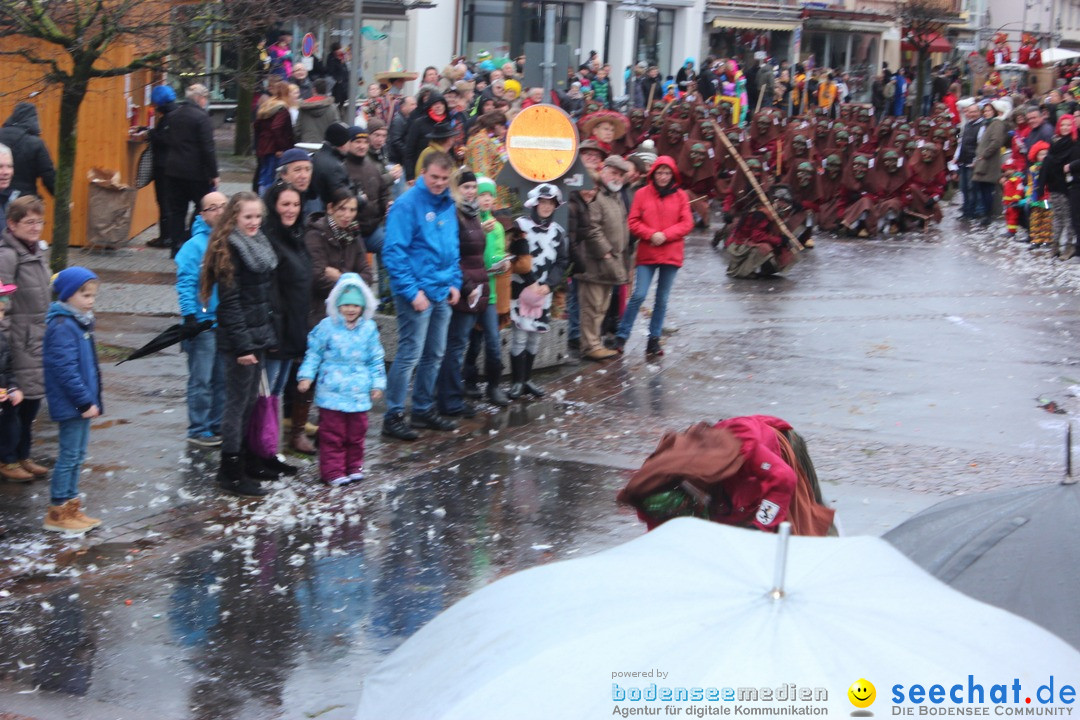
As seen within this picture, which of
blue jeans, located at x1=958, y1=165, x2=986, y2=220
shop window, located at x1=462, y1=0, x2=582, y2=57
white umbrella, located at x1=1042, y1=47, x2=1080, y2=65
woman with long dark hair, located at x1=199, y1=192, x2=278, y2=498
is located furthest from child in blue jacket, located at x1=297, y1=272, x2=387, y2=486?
white umbrella, located at x1=1042, y1=47, x2=1080, y2=65

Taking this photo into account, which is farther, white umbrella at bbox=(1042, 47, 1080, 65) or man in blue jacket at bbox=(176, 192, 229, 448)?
white umbrella at bbox=(1042, 47, 1080, 65)

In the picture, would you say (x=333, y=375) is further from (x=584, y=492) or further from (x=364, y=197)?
(x=364, y=197)

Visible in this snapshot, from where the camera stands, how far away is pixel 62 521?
715 centimetres

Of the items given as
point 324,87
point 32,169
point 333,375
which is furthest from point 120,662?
point 324,87

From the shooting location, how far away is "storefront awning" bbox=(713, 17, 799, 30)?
4566 cm

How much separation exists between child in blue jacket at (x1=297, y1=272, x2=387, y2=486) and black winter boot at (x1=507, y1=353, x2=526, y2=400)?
2.31 m

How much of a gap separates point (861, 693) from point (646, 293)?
949 cm

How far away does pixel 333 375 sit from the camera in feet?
26.9

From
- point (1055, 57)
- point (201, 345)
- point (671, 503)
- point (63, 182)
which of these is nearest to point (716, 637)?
point (671, 503)

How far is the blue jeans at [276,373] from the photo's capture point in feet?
27.5

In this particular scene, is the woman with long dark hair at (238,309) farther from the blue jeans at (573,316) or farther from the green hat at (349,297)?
the blue jeans at (573,316)

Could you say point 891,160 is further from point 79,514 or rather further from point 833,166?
point 79,514

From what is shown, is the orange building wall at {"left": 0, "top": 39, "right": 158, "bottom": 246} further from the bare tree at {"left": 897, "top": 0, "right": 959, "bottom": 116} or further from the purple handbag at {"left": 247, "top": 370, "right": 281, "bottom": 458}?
the bare tree at {"left": 897, "top": 0, "right": 959, "bottom": 116}

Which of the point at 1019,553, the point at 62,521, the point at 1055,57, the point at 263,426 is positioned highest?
the point at 1055,57
